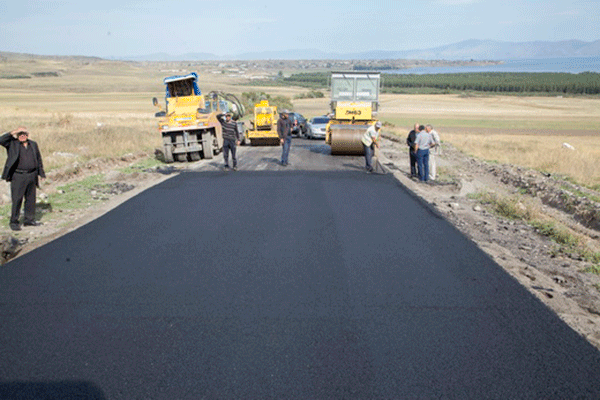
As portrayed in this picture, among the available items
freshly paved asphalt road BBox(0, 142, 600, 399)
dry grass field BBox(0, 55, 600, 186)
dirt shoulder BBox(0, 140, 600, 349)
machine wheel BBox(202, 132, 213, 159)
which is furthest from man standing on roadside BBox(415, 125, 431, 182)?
machine wheel BBox(202, 132, 213, 159)

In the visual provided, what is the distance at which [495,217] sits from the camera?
1324cm

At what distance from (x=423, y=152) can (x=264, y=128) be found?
1420 centimetres

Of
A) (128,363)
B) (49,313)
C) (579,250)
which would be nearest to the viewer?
(128,363)

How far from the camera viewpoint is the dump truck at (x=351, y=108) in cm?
2325

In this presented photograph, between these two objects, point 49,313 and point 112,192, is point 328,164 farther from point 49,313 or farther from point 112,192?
point 49,313

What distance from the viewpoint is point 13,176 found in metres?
11.3

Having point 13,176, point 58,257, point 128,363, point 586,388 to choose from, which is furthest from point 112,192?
point 586,388

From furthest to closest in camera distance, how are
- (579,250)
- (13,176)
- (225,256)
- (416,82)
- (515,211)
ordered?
(416,82) < (515,211) < (13,176) < (579,250) < (225,256)

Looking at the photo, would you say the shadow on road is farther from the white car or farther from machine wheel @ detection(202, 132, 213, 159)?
the white car

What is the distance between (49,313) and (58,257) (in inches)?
100

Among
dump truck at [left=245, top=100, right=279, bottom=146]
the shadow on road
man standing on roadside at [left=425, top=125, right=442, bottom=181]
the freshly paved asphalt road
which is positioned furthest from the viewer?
dump truck at [left=245, top=100, right=279, bottom=146]

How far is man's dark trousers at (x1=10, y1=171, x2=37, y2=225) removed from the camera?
1118 centimetres

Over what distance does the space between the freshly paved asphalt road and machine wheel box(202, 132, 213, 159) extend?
11.8 m

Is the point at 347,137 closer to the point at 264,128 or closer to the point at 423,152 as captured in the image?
the point at 423,152
